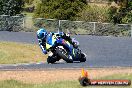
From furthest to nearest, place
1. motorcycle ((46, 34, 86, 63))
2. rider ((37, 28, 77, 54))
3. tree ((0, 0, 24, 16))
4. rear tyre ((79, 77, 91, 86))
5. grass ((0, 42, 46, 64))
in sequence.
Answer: tree ((0, 0, 24, 16)) < grass ((0, 42, 46, 64)) < rider ((37, 28, 77, 54)) < motorcycle ((46, 34, 86, 63)) < rear tyre ((79, 77, 91, 86))

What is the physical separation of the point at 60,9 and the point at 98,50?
48.1 feet

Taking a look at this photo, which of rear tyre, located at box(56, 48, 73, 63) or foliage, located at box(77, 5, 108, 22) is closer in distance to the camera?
rear tyre, located at box(56, 48, 73, 63)

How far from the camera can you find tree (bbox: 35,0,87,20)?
157ft

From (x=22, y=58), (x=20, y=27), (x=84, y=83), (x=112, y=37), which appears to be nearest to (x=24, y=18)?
(x=20, y=27)

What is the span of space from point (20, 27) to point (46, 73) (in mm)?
26752

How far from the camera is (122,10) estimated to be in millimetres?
49094

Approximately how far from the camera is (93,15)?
162 ft

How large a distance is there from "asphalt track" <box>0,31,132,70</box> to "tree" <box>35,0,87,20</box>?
3.81 metres

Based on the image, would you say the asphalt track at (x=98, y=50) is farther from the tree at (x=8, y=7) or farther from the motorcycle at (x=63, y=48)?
the motorcycle at (x=63, y=48)

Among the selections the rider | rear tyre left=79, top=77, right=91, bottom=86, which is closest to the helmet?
the rider

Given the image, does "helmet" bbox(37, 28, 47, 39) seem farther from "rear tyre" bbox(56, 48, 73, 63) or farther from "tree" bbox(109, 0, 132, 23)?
"tree" bbox(109, 0, 132, 23)

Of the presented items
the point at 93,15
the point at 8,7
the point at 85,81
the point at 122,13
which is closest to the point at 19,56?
the point at 85,81

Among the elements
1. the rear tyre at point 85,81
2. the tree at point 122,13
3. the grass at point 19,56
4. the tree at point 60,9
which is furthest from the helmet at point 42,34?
the tree at point 122,13

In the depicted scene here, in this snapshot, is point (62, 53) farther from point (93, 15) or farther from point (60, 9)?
point (93, 15)
